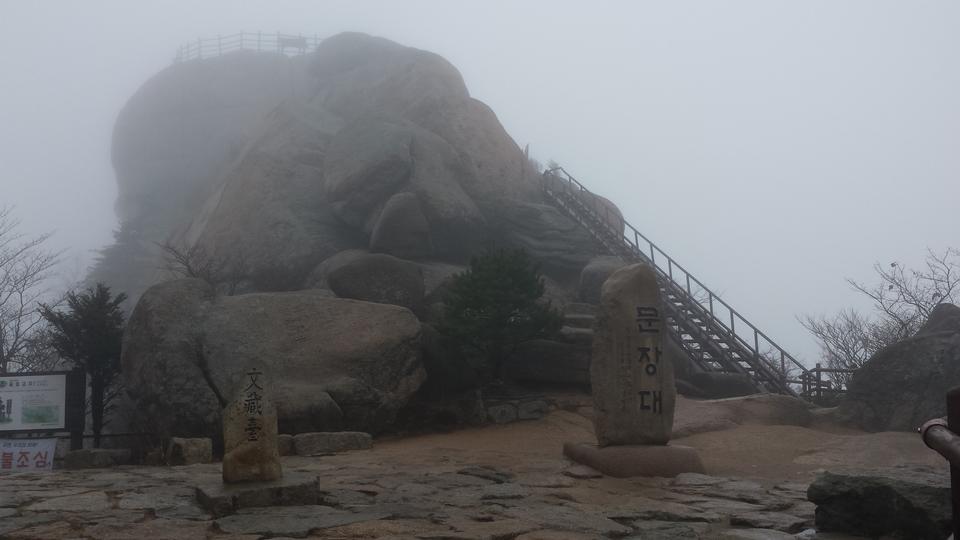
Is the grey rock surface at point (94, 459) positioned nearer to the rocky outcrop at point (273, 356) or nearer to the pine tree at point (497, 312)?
the rocky outcrop at point (273, 356)

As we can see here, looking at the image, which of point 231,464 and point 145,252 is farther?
point 145,252

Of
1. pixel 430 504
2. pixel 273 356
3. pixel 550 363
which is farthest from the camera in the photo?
pixel 550 363

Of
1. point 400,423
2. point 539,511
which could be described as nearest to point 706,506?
point 539,511

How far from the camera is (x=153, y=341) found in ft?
53.3

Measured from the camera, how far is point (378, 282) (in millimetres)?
20203

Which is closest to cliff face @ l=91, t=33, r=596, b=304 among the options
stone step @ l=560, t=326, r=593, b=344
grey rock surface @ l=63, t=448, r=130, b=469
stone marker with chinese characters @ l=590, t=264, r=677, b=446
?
stone step @ l=560, t=326, r=593, b=344

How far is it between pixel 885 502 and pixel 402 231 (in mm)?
18614

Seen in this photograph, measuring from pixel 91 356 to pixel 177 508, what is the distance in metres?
11.3

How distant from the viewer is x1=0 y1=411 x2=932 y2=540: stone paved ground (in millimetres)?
7008

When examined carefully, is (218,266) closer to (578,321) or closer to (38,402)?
(38,402)

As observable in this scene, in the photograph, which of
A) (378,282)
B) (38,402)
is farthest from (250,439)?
(378,282)

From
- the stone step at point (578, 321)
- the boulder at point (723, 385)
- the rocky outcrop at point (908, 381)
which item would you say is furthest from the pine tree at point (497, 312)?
the rocky outcrop at point (908, 381)

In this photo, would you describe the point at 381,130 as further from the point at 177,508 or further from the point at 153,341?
the point at 177,508

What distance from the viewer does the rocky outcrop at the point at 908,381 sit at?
46.7 feet
